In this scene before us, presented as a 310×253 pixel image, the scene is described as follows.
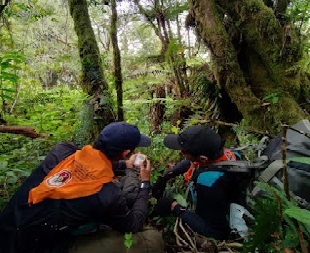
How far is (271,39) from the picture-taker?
175 inches

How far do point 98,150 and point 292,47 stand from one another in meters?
3.08

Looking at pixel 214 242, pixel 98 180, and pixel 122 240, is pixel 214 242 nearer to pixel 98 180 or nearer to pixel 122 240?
pixel 122 240

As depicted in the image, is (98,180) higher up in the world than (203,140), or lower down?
lower down

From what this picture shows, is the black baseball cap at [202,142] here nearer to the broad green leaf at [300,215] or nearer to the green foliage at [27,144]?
the green foliage at [27,144]

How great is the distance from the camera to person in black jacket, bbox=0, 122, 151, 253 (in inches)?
99.0

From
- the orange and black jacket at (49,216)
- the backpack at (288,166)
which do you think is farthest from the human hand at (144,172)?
the backpack at (288,166)

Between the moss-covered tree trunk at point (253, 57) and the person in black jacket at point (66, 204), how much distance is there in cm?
232

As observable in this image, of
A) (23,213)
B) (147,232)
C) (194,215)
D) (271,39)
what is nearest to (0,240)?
(23,213)

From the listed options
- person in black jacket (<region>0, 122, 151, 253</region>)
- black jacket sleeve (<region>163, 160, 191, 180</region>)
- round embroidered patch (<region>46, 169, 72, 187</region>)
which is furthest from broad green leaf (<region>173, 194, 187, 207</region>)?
round embroidered patch (<region>46, 169, 72, 187</region>)

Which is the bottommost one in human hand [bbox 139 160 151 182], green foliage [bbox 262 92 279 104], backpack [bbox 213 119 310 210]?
human hand [bbox 139 160 151 182]

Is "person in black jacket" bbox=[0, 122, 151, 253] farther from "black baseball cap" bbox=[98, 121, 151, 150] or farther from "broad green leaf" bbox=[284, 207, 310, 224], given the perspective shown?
"broad green leaf" bbox=[284, 207, 310, 224]

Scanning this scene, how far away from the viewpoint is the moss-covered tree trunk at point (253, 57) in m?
4.36

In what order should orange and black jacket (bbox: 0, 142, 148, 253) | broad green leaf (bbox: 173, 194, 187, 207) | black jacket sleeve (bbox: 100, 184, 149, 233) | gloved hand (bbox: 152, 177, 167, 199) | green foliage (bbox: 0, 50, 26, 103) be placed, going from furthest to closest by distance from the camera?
1. green foliage (bbox: 0, 50, 26, 103)
2. gloved hand (bbox: 152, 177, 167, 199)
3. broad green leaf (bbox: 173, 194, 187, 207)
4. black jacket sleeve (bbox: 100, 184, 149, 233)
5. orange and black jacket (bbox: 0, 142, 148, 253)

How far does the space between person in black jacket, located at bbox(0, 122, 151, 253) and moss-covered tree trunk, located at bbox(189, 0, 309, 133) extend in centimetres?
232
